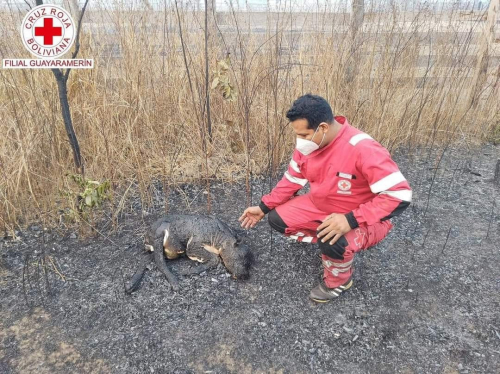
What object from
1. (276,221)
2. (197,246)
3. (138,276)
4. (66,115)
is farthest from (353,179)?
(66,115)

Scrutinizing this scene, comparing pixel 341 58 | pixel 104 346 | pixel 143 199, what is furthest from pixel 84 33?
pixel 104 346

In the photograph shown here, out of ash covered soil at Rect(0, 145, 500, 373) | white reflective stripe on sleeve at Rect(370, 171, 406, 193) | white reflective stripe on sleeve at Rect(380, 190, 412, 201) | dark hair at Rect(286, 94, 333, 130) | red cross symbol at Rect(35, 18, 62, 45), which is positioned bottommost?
ash covered soil at Rect(0, 145, 500, 373)

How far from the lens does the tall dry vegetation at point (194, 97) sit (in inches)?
112

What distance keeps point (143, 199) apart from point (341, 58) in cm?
231

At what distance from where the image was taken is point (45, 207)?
8.98 ft

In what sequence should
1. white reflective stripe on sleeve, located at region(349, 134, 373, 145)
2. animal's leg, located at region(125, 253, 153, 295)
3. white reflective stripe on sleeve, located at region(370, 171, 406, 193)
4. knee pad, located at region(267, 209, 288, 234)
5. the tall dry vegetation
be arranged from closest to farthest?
white reflective stripe on sleeve, located at region(370, 171, 406, 193) → white reflective stripe on sleeve, located at region(349, 134, 373, 145) → animal's leg, located at region(125, 253, 153, 295) → knee pad, located at region(267, 209, 288, 234) → the tall dry vegetation

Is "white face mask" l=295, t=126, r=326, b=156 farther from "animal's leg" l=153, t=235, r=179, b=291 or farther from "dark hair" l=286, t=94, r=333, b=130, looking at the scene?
"animal's leg" l=153, t=235, r=179, b=291

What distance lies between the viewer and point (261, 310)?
6.91ft

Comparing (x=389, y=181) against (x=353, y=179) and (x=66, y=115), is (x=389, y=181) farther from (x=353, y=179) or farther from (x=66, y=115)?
(x=66, y=115)

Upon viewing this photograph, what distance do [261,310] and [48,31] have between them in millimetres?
2140

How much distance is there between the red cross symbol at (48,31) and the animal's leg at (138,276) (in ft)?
4.94

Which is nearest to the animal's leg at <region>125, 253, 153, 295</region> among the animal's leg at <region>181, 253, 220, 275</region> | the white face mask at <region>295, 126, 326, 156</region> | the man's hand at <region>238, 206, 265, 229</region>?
the animal's leg at <region>181, 253, 220, 275</region>

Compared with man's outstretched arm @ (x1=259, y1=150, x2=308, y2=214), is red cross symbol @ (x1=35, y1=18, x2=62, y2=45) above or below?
above

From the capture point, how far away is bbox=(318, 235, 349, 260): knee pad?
6.46ft
